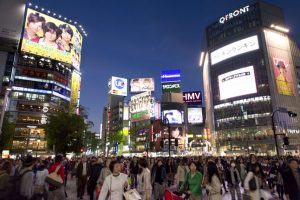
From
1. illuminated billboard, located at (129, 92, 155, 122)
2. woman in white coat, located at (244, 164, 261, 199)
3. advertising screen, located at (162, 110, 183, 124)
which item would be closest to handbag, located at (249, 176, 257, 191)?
woman in white coat, located at (244, 164, 261, 199)

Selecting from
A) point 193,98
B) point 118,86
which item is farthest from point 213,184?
point 118,86

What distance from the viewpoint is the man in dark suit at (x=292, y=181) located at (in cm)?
673

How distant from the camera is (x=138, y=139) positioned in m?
112

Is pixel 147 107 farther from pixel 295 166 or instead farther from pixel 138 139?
pixel 295 166

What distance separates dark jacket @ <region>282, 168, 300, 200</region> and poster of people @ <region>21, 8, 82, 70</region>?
75.3 meters

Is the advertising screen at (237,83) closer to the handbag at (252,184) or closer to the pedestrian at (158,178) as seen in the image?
the pedestrian at (158,178)

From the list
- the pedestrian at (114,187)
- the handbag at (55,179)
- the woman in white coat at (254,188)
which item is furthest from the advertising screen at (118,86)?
the pedestrian at (114,187)

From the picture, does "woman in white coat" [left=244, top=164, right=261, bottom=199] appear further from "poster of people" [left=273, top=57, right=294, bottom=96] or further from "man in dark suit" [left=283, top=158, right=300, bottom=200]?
"poster of people" [left=273, top=57, right=294, bottom=96]

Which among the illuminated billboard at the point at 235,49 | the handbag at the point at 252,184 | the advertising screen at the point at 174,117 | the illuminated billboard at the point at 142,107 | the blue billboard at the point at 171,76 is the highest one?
the illuminated billboard at the point at 235,49

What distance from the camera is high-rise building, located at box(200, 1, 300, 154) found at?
82.1 m

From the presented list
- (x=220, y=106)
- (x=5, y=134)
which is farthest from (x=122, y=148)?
(x=5, y=134)

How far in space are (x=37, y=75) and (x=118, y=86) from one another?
48.3 meters

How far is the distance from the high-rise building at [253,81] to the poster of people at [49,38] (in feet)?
187

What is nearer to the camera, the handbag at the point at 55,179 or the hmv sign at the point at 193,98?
the handbag at the point at 55,179
